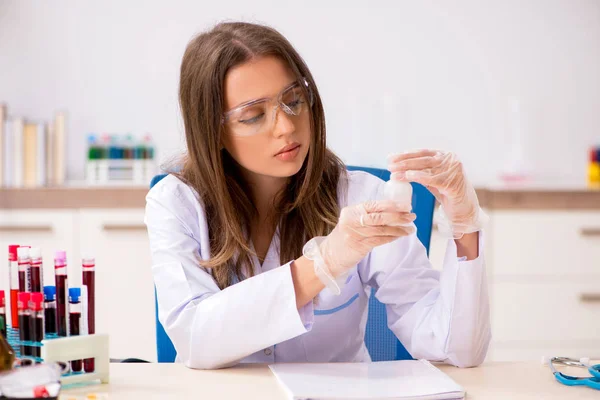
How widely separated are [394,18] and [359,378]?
2577mm

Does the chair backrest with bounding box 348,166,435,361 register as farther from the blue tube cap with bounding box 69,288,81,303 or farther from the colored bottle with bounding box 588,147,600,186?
the colored bottle with bounding box 588,147,600,186

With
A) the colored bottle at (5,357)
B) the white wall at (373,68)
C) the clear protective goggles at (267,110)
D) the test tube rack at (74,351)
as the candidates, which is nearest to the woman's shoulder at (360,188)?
the clear protective goggles at (267,110)

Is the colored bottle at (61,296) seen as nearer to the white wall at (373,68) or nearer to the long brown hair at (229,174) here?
the long brown hair at (229,174)

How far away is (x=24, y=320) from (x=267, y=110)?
1.95ft

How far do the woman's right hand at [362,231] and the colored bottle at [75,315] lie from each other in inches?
15.7

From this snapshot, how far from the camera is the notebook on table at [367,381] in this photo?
108cm

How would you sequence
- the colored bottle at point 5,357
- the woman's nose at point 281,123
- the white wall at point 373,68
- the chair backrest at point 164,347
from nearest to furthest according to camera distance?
the colored bottle at point 5,357 < the woman's nose at point 281,123 < the chair backrest at point 164,347 < the white wall at point 373,68

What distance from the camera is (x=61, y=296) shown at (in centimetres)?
116

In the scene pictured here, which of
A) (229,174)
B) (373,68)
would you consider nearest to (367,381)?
(229,174)

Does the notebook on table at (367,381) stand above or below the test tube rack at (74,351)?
below

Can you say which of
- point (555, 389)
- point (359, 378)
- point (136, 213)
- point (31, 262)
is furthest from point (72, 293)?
point (136, 213)

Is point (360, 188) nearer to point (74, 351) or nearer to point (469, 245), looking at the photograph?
point (469, 245)

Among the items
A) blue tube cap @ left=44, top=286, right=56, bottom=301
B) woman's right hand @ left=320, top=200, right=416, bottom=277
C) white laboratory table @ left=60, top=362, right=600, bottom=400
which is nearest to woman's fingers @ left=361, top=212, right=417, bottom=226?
woman's right hand @ left=320, top=200, right=416, bottom=277

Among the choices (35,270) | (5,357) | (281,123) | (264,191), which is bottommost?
(5,357)
